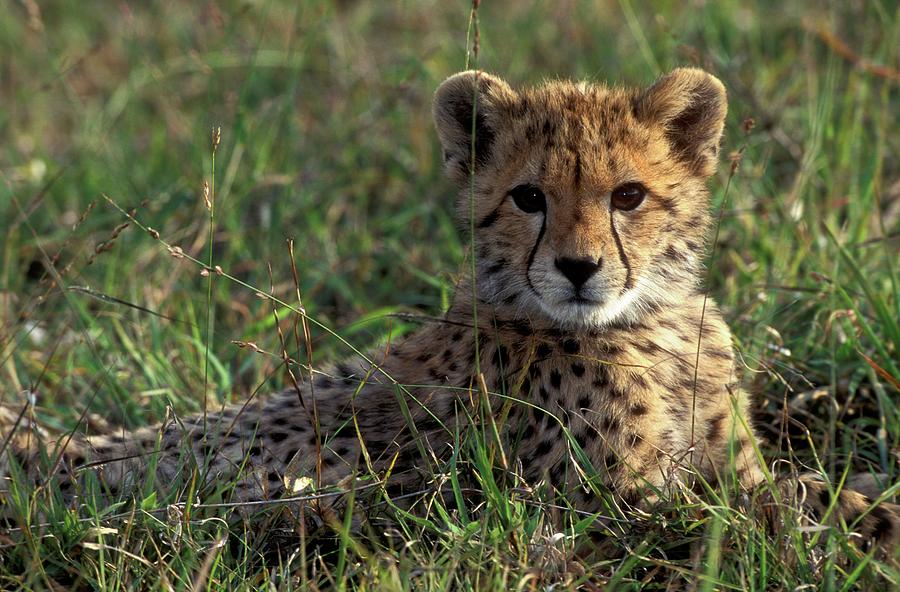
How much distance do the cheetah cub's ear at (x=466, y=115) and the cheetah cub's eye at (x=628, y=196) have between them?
513 mm

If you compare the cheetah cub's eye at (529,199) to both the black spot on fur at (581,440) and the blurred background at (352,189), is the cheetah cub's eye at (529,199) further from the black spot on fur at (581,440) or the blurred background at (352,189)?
the black spot on fur at (581,440)

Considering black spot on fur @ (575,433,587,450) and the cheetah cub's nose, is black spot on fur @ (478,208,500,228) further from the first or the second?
black spot on fur @ (575,433,587,450)

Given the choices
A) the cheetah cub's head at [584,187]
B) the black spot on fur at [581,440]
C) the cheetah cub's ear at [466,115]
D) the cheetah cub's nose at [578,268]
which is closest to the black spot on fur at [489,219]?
the cheetah cub's head at [584,187]

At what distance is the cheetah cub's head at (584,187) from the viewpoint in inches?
133

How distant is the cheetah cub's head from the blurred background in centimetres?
20

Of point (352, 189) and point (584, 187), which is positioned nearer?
point (584, 187)

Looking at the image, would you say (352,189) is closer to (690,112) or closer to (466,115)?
(466,115)

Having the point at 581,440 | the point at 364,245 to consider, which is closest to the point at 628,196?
the point at 581,440

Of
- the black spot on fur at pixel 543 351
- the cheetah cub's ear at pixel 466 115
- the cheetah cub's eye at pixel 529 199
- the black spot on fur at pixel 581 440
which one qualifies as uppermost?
the cheetah cub's ear at pixel 466 115

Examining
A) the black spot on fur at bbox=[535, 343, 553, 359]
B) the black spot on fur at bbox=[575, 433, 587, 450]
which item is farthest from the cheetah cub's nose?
the black spot on fur at bbox=[575, 433, 587, 450]

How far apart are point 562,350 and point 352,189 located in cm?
247

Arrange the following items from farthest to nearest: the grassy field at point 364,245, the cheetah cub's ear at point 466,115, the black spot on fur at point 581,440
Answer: the cheetah cub's ear at point 466,115, the black spot on fur at point 581,440, the grassy field at point 364,245

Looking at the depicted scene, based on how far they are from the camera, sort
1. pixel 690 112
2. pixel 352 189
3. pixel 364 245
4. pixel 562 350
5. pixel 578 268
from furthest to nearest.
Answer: pixel 352 189 → pixel 364 245 → pixel 690 112 → pixel 562 350 → pixel 578 268

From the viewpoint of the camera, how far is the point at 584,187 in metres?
3.40
